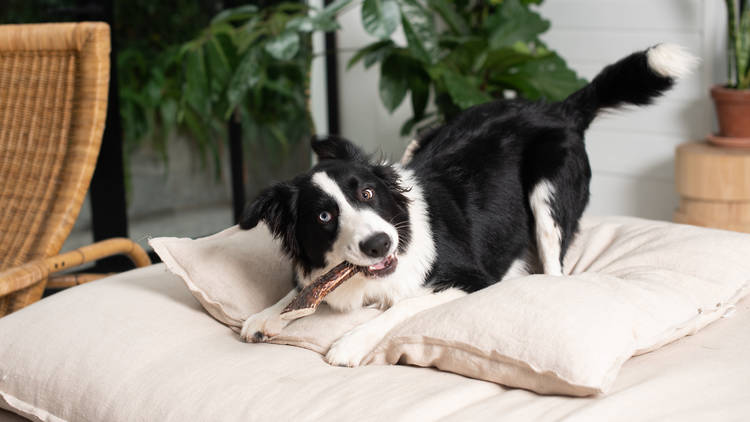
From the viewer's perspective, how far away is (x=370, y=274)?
5.52ft

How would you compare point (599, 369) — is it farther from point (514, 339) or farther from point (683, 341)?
point (683, 341)

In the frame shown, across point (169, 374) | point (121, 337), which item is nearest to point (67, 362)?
point (121, 337)

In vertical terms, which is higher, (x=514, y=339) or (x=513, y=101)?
(x=513, y=101)

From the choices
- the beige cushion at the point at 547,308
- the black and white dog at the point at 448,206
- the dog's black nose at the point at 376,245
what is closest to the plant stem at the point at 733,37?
the black and white dog at the point at 448,206

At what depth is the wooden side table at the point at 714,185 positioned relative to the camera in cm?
315

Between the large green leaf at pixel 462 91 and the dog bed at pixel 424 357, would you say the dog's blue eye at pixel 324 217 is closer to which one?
the dog bed at pixel 424 357

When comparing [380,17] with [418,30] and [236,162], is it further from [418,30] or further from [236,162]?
[236,162]

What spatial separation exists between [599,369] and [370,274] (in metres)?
0.51

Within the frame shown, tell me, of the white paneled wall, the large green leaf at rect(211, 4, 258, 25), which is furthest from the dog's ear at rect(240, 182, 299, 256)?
the white paneled wall

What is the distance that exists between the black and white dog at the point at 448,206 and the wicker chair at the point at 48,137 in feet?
2.53

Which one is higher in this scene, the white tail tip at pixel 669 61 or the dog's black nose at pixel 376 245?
the white tail tip at pixel 669 61

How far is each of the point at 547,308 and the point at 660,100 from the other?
2389 millimetres

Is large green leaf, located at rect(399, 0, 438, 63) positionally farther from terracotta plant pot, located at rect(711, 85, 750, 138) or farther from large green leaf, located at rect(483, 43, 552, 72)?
terracotta plant pot, located at rect(711, 85, 750, 138)

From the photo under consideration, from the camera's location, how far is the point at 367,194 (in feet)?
5.58
